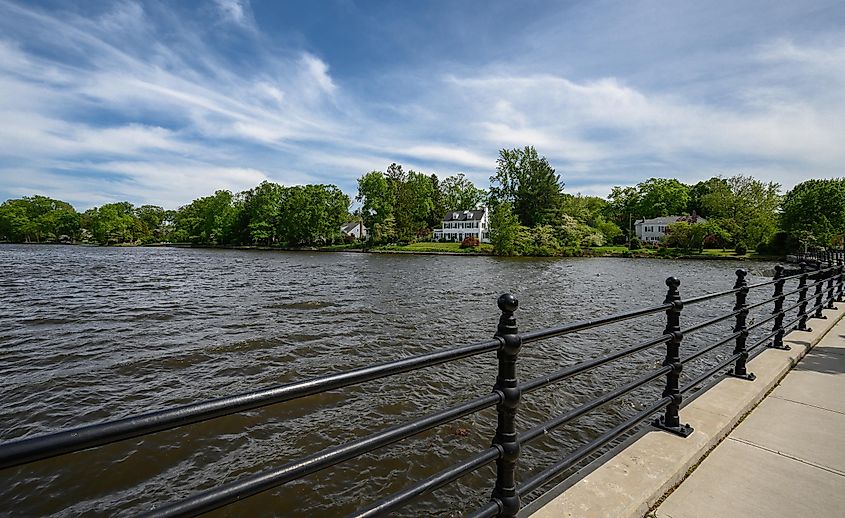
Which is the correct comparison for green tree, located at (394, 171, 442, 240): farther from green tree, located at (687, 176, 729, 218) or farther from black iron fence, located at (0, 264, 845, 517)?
black iron fence, located at (0, 264, 845, 517)

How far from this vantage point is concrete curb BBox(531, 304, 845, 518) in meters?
2.43

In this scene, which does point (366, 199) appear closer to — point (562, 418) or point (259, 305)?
point (259, 305)

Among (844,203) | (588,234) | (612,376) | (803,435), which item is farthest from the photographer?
(588,234)

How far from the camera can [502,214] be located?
6325 cm

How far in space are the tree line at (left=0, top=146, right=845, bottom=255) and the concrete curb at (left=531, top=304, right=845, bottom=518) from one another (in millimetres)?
57310

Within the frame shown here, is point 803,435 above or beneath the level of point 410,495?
beneath

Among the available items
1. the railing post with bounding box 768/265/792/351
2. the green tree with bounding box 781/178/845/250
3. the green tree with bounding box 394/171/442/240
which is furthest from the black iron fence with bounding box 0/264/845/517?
the green tree with bounding box 394/171/442/240

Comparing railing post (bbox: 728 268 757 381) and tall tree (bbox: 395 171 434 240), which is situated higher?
tall tree (bbox: 395 171 434 240)

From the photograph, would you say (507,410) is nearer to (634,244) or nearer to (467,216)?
(634,244)

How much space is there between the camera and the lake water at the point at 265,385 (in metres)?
5.12

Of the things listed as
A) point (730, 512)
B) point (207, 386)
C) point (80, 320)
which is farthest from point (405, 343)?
point (80, 320)

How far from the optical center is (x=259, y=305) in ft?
54.0

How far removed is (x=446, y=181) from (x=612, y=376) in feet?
326

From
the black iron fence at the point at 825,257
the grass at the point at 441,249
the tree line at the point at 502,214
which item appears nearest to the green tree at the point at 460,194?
the tree line at the point at 502,214
